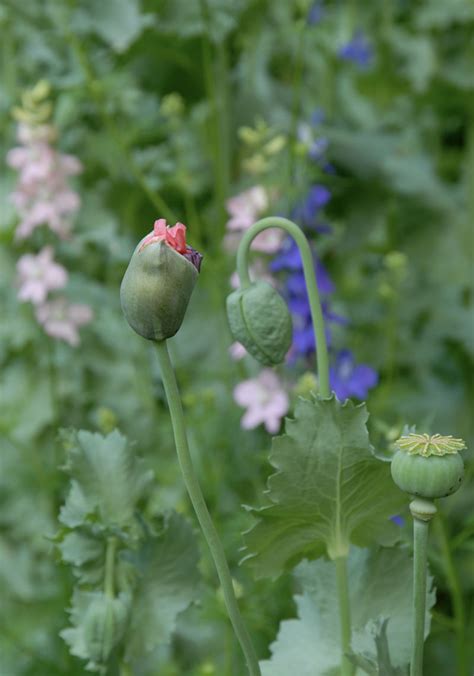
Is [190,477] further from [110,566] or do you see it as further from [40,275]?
[40,275]

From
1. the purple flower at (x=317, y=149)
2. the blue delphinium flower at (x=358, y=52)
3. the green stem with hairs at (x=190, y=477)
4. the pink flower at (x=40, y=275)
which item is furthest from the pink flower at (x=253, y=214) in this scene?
the green stem with hairs at (x=190, y=477)

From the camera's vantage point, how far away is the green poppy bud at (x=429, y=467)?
0.36 metres

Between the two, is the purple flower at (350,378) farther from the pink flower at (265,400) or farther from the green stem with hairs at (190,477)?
the green stem with hairs at (190,477)

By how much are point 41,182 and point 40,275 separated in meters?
0.09

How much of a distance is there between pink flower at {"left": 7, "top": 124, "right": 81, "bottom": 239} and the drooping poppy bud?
27.5 inches

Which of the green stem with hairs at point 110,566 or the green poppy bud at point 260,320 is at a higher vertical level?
the green poppy bud at point 260,320

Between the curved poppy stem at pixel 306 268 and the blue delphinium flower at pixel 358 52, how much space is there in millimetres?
819

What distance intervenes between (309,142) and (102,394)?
431mm

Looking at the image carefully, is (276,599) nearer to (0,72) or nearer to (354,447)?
(354,447)

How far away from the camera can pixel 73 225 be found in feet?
4.08

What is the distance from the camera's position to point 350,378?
89 centimetres

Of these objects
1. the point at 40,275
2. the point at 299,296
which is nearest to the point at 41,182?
the point at 40,275

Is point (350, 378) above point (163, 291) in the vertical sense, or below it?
above

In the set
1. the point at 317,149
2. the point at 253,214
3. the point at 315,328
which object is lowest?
the point at 315,328
